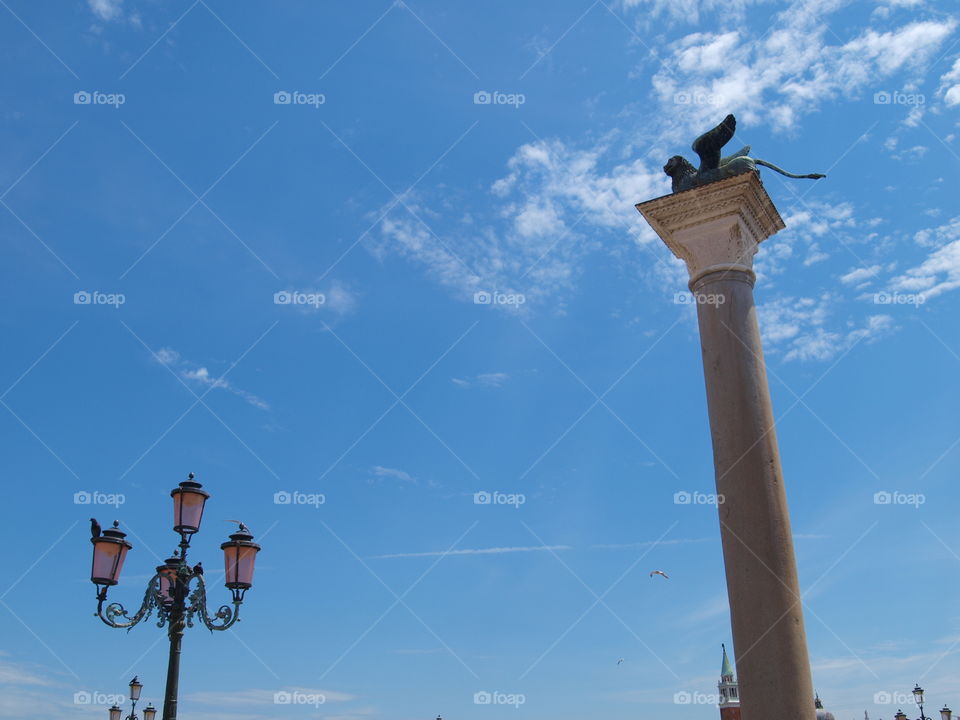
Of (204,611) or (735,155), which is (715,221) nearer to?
(735,155)

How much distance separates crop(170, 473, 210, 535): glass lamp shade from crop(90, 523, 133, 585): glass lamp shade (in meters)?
0.66

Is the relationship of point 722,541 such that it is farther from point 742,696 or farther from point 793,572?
point 742,696

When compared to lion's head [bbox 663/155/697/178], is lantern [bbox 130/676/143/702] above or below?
below

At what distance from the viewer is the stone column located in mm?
6434

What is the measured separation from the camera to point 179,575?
9.52 meters

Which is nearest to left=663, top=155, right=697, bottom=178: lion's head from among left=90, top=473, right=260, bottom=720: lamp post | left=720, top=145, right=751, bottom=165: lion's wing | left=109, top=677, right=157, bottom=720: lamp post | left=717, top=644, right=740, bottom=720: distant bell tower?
left=720, top=145, right=751, bottom=165: lion's wing

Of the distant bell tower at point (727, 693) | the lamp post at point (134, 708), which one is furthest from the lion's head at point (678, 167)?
the distant bell tower at point (727, 693)

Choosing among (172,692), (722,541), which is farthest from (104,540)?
(722,541)

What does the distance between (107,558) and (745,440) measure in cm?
716

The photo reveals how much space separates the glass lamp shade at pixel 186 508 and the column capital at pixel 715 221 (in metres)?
6.12

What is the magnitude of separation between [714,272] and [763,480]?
2140 mm

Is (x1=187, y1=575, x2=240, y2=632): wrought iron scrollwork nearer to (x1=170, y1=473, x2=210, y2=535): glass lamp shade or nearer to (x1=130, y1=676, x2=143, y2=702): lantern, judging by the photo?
(x1=170, y1=473, x2=210, y2=535): glass lamp shade

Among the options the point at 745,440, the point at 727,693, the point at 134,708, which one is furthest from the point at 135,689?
the point at 727,693

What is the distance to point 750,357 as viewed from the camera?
7.50m
